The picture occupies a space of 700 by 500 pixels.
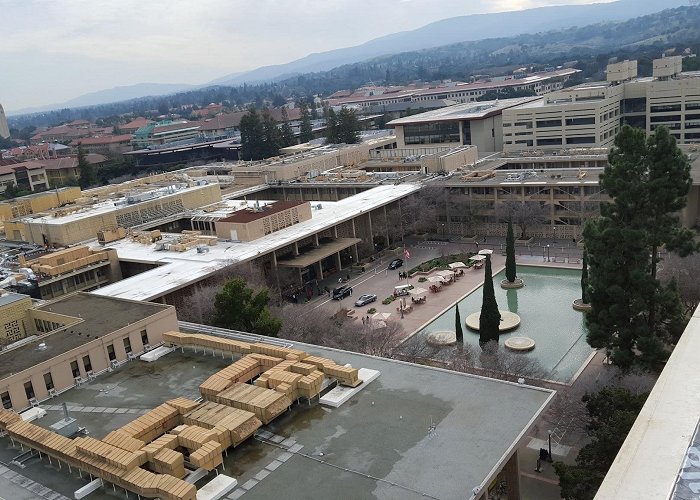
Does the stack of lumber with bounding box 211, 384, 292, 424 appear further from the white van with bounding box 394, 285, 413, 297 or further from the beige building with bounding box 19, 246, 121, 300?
the beige building with bounding box 19, 246, 121, 300

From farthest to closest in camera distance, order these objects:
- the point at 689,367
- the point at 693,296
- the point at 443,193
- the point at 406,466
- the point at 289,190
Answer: the point at 289,190 < the point at 443,193 < the point at 693,296 < the point at 406,466 < the point at 689,367

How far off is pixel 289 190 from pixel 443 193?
21152 millimetres

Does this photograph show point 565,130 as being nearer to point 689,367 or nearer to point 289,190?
point 289,190

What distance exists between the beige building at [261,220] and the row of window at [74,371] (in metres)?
21.4

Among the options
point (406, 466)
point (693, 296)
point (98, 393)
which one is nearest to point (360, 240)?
point (693, 296)

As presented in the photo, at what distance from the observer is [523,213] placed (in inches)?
2148

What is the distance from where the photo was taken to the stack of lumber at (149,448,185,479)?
711 inches

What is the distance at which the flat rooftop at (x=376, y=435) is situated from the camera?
679 inches

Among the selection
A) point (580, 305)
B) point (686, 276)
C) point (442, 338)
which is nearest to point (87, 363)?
point (442, 338)

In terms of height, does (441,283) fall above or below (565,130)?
below

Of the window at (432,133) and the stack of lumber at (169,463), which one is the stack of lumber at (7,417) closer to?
the stack of lumber at (169,463)

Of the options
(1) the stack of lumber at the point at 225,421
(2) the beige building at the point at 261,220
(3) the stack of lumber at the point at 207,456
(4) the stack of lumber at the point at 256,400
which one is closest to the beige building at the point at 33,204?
(2) the beige building at the point at 261,220

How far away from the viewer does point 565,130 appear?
249 ft

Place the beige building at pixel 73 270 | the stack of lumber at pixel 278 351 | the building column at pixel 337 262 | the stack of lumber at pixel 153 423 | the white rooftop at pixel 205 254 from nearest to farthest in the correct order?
the stack of lumber at pixel 153 423 < the stack of lumber at pixel 278 351 < the white rooftop at pixel 205 254 < the beige building at pixel 73 270 < the building column at pixel 337 262
